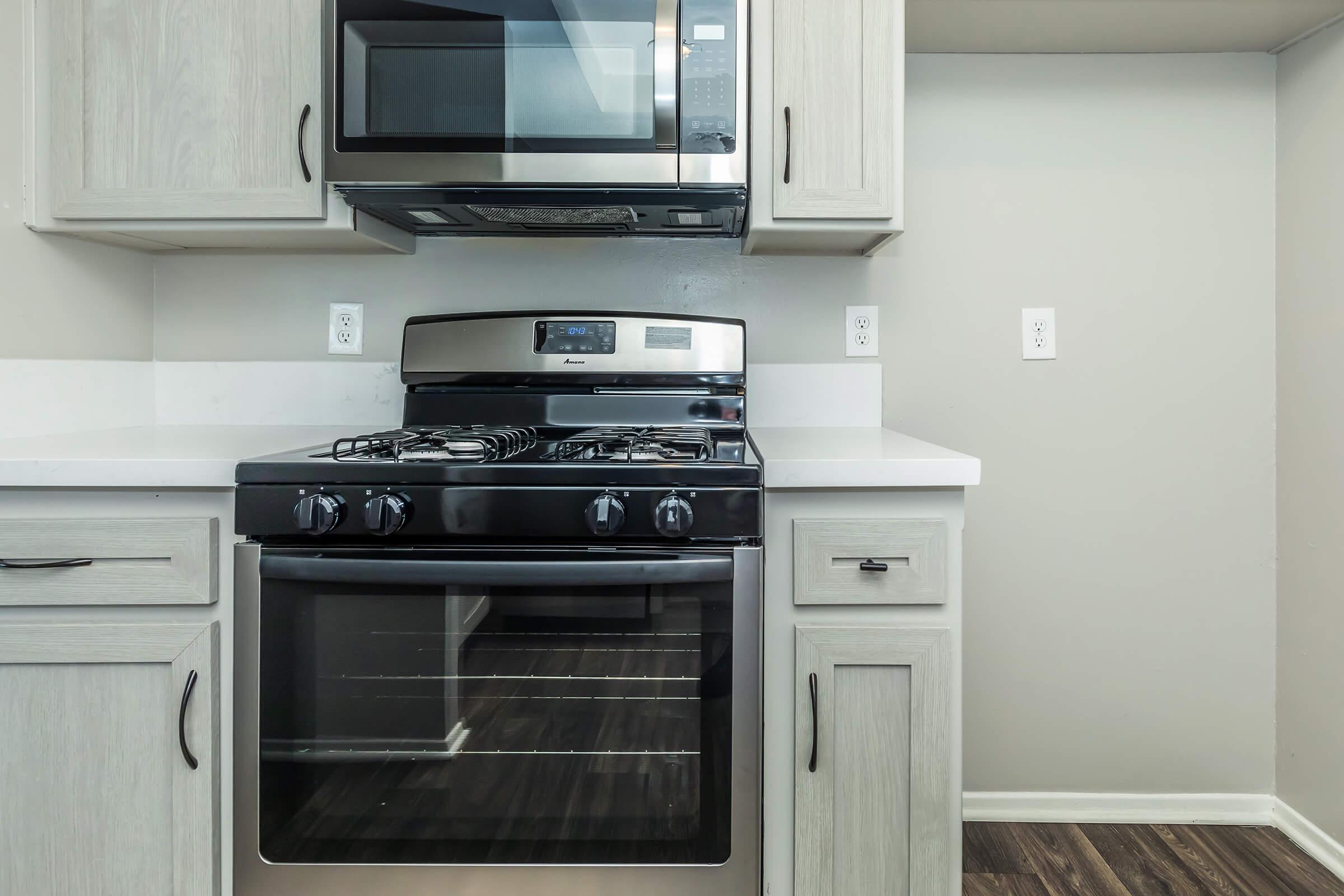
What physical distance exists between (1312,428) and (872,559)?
124cm

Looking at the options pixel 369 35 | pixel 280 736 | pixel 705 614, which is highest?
pixel 369 35

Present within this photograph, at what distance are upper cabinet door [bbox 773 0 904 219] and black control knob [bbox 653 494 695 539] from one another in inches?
26.0

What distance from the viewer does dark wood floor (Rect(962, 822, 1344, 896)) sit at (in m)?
1.62

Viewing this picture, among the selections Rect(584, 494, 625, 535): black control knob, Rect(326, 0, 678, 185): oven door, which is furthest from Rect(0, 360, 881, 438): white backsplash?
Rect(584, 494, 625, 535): black control knob

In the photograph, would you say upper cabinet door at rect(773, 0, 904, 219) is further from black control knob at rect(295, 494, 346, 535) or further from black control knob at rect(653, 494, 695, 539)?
black control knob at rect(295, 494, 346, 535)

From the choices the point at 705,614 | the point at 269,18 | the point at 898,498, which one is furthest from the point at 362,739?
the point at 269,18

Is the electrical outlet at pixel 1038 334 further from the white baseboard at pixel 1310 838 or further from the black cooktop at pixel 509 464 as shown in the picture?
the white baseboard at pixel 1310 838

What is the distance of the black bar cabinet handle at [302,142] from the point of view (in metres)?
1.47

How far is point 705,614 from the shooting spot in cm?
117

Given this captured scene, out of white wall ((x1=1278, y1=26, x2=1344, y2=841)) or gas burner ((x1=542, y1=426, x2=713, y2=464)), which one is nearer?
gas burner ((x1=542, y1=426, x2=713, y2=464))

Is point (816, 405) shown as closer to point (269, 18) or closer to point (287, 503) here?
point (287, 503)

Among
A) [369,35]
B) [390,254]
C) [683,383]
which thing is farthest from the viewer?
[390,254]

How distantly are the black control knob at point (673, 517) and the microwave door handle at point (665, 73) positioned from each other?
686 mm

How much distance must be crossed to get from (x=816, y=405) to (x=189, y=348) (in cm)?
148
